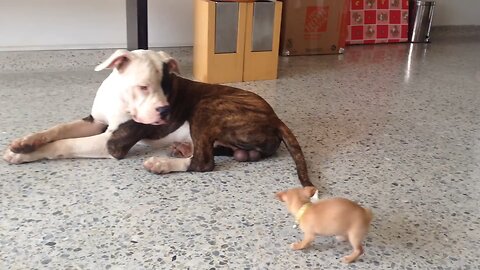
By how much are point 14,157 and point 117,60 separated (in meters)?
0.38

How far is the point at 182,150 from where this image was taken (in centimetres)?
145

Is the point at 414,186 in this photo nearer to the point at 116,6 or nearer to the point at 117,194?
the point at 117,194

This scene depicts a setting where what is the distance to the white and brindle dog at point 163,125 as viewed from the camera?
131 cm

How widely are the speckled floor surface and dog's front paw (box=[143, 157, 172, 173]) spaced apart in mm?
25

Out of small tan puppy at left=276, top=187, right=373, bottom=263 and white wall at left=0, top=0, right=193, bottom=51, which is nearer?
small tan puppy at left=276, top=187, right=373, bottom=263

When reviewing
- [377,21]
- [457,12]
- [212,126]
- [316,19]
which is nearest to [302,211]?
[212,126]

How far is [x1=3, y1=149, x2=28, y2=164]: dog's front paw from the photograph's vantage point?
1.34 metres

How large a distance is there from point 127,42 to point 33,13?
0.41 metres

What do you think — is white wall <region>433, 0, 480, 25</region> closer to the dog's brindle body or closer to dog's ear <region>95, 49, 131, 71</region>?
the dog's brindle body

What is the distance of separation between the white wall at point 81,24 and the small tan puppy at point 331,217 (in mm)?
1612

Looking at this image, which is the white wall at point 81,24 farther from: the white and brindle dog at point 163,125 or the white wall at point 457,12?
the white wall at point 457,12

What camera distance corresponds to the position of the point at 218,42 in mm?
2129

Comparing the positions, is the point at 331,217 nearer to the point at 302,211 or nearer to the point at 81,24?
the point at 302,211

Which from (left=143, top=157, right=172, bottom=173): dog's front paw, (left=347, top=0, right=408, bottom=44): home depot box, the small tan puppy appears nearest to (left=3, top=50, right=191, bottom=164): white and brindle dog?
(left=143, top=157, right=172, bottom=173): dog's front paw
